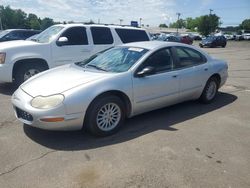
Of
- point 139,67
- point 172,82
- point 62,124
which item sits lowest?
point 62,124

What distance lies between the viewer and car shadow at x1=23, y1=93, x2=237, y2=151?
13.5 feet

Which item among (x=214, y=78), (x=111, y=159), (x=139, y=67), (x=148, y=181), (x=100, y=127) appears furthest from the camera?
(x=214, y=78)

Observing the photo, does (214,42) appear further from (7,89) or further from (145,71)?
(145,71)

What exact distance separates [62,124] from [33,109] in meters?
0.46

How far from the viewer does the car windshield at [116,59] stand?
482cm

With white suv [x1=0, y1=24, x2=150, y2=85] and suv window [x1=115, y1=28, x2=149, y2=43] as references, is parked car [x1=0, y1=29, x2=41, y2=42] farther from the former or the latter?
suv window [x1=115, y1=28, x2=149, y2=43]

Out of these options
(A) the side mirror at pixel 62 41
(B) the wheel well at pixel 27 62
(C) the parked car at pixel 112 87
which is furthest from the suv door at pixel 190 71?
(B) the wheel well at pixel 27 62

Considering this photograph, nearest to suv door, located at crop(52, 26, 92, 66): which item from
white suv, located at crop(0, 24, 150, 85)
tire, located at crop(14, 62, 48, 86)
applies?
white suv, located at crop(0, 24, 150, 85)

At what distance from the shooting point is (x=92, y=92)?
4121mm

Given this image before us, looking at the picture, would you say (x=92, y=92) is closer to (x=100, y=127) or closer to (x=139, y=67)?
(x=100, y=127)

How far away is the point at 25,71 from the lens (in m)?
7.32

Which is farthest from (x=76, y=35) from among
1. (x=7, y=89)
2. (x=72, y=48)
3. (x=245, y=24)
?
(x=245, y=24)

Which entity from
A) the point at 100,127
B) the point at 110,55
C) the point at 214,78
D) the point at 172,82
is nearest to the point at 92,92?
the point at 100,127

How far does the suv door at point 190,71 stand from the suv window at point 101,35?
11.1ft
